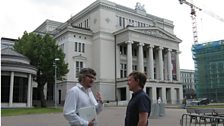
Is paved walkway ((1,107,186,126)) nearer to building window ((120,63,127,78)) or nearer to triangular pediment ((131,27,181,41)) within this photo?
triangular pediment ((131,27,181,41))

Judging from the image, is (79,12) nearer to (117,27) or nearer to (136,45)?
(117,27)

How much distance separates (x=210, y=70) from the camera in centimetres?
9400

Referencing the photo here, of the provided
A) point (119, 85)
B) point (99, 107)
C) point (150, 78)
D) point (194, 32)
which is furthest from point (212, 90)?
point (99, 107)

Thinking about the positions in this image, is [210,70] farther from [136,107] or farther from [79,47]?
[136,107]

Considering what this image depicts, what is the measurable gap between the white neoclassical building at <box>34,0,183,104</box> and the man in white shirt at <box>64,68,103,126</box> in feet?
194

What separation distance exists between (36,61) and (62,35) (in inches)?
694

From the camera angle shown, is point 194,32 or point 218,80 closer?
point 218,80

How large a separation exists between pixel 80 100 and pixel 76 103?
3.5 inches

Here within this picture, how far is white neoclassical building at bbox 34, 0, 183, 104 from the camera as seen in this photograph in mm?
67312

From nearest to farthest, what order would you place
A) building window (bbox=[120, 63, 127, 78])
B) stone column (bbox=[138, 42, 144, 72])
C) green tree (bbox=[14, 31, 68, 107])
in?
green tree (bbox=[14, 31, 68, 107]), stone column (bbox=[138, 42, 144, 72]), building window (bbox=[120, 63, 127, 78])

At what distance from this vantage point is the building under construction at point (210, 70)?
91.0m

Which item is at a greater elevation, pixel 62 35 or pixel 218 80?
pixel 62 35

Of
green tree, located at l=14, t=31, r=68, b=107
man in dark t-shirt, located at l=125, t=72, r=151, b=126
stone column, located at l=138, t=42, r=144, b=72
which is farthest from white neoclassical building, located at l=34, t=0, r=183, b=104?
man in dark t-shirt, located at l=125, t=72, r=151, b=126

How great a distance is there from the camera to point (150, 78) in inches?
2756
